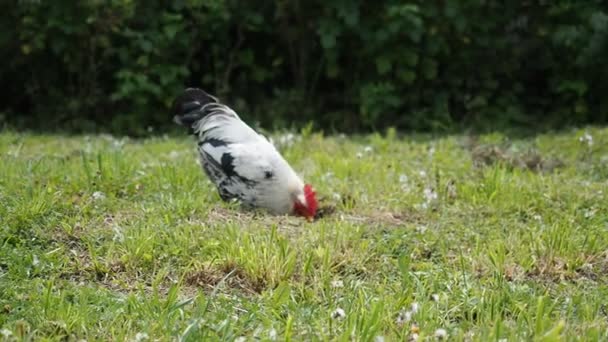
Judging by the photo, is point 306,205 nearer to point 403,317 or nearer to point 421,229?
point 421,229

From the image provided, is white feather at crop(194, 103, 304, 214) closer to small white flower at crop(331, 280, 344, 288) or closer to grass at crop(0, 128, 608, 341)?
grass at crop(0, 128, 608, 341)

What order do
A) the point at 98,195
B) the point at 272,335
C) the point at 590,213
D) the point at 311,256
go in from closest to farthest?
1. the point at 272,335
2. the point at 311,256
3. the point at 98,195
4. the point at 590,213

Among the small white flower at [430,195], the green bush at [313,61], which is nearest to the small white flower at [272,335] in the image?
the small white flower at [430,195]

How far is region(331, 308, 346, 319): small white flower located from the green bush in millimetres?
6310

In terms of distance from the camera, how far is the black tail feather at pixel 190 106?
469 centimetres

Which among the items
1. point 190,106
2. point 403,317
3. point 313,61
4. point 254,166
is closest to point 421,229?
point 254,166

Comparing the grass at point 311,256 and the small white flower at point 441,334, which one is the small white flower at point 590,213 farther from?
the small white flower at point 441,334

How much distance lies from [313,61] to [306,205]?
604cm

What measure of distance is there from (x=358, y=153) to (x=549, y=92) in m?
4.75

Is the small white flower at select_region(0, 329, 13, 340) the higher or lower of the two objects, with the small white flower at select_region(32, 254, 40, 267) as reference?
higher

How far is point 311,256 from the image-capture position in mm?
3459

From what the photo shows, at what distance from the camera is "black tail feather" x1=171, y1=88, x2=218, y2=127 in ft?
15.4

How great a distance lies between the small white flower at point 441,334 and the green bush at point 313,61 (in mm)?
6406

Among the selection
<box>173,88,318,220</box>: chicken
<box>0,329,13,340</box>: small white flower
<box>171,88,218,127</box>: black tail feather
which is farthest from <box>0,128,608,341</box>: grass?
<box>171,88,218,127</box>: black tail feather
